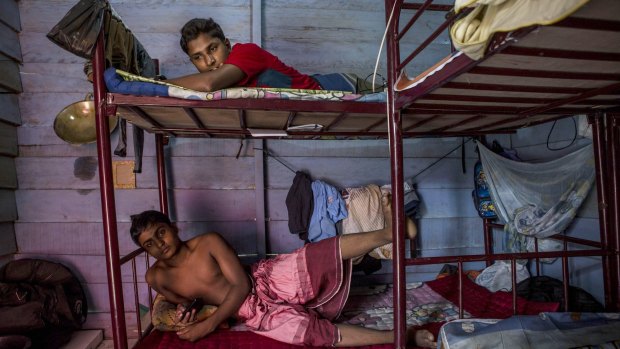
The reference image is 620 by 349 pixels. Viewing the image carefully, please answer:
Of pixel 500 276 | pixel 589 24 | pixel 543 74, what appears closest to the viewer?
pixel 589 24

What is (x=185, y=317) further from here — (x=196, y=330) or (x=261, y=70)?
(x=261, y=70)

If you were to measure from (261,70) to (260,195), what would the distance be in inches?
60.1

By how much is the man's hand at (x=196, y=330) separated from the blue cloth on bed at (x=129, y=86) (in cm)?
144

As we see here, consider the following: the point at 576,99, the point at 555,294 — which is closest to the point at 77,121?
the point at 576,99

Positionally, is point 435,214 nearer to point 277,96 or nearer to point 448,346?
point 448,346

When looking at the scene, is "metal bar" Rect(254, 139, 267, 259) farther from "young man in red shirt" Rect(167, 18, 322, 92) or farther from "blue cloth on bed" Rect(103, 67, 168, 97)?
"blue cloth on bed" Rect(103, 67, 168, 97)

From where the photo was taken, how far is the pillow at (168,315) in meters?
2.32

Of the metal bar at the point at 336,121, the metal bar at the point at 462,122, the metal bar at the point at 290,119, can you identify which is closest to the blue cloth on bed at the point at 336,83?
the metal bar at the point at 336,121

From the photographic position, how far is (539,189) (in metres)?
2.65

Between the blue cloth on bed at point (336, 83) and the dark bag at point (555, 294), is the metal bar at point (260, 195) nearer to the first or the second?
the blue cloth on bed at point (336, 83)

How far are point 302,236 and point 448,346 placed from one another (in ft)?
5.05

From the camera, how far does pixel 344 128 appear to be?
258 centimetres

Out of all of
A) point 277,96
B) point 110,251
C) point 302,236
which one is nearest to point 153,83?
point 277,96

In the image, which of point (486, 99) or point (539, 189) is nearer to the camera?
point (486, 99)
